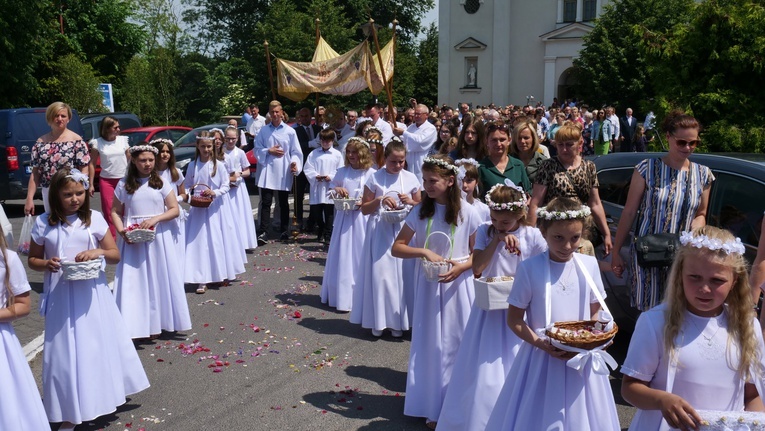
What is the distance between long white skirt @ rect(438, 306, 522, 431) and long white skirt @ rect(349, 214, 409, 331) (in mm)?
2677

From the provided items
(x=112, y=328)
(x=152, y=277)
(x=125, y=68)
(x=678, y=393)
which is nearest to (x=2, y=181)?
(x=152, y=277)

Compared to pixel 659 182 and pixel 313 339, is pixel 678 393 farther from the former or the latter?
pixel 313 339

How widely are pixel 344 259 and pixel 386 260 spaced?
3.96 ft

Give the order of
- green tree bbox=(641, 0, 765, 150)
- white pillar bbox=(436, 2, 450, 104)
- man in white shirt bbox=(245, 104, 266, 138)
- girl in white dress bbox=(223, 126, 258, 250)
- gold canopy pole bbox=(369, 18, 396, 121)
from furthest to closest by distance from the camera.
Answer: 1. white pillar bbox=(436, 2, 450, 104)
2. man in white shirt bbox=(245, 104, 266, 138)
3. gold canopy pole bbox=(369, 18, 396, 121)
4. girl in white dress bbox=(223, 126, 258, 250)
5. green tree bbox=(641, 0, 765, 150)

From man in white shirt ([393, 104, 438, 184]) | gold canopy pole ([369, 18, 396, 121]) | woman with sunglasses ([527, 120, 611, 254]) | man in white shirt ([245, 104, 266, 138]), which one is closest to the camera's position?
woman with sunglasses ([527, 120, 611, 254])

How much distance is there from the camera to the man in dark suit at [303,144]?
13.9m

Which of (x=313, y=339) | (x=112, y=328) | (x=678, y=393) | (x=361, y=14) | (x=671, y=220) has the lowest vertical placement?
(x=313, y=339)

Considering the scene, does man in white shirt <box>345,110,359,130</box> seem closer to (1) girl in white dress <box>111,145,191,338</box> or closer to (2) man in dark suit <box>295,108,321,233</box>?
(2) man in dark suit <box>295,108,321,233</box>

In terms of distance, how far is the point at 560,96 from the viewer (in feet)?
164

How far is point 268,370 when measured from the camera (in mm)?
6832

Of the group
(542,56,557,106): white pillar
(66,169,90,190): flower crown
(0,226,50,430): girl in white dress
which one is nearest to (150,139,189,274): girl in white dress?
(66,169,90,190): flower crown

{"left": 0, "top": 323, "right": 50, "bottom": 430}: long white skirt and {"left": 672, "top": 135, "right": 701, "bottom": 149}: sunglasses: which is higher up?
{"left": 672, "top": 135, "right": 701, "bottom": 149}: sunglasses

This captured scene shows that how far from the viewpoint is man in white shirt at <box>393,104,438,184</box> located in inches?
522

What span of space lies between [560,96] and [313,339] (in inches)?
1767
